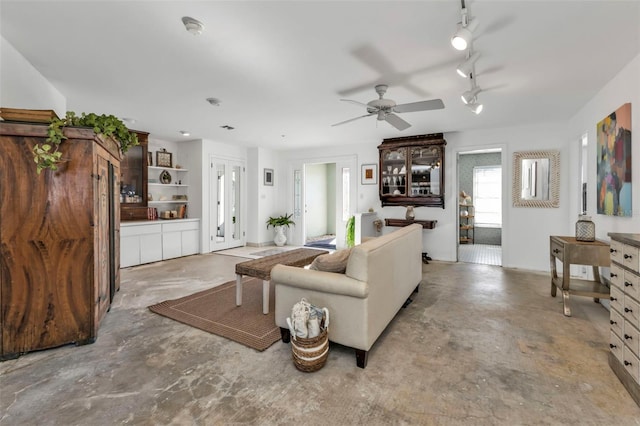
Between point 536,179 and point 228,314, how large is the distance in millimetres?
5213

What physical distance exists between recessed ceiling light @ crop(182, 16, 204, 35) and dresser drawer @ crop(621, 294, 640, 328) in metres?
3.38

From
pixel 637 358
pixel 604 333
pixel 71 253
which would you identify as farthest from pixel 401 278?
pixel 71 253

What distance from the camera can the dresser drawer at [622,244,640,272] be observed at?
1785 mm

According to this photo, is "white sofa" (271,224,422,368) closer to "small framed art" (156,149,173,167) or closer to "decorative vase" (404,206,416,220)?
"decorative vase" (404,206,416,220)

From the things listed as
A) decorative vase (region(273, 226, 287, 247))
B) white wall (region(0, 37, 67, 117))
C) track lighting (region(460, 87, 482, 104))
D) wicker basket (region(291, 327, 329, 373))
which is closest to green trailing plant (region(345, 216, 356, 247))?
decorative vase (region(273, 226, 287, 247))

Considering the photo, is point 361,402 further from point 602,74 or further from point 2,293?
point 602,74

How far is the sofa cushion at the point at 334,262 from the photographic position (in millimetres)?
2291

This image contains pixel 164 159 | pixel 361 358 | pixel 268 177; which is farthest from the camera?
pixel 268 177

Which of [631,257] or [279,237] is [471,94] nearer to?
[631,257]

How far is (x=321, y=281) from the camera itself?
220 centimetres

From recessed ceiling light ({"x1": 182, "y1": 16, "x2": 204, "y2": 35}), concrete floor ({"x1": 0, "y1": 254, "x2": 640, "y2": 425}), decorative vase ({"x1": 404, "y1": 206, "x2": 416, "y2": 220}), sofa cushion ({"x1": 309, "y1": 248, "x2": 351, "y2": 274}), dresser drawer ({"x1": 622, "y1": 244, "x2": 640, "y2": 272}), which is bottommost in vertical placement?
concrete floor ({"x1": 0, "y1": 254, "x2": 640, "y2": 425})

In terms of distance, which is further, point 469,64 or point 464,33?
point 469,64

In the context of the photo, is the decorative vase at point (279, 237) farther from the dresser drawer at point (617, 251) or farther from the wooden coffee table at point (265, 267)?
the dresser drawer at point (617, 251)

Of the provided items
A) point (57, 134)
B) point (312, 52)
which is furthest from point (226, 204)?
point (312, 52)
